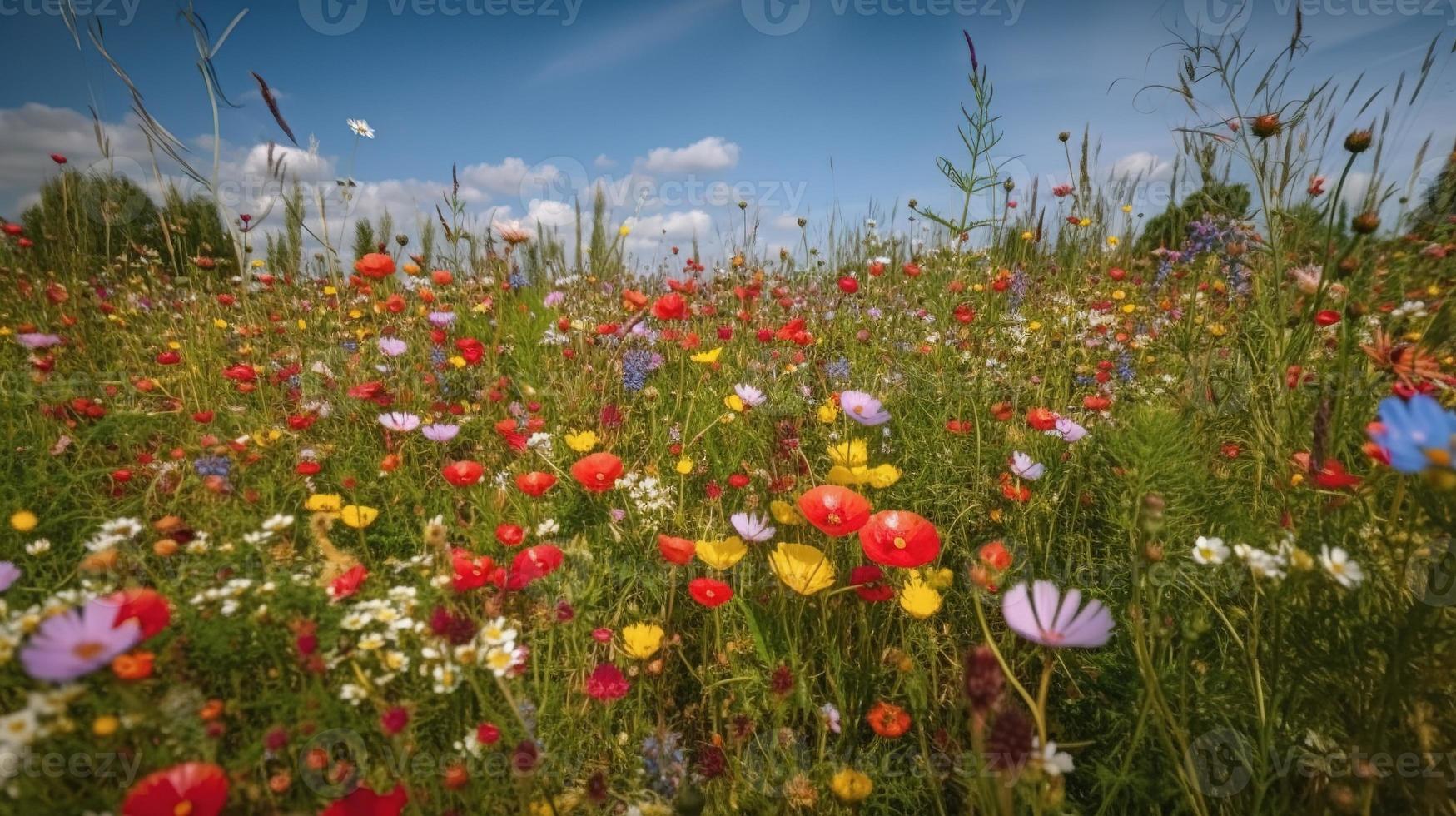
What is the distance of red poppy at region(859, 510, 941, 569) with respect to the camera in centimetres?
113

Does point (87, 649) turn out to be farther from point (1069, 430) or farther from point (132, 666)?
point (1069, 430)

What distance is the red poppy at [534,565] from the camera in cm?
108

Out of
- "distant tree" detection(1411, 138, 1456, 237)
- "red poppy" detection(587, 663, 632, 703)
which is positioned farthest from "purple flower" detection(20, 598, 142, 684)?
"distant tree" detection(1411, 138, 1456, 237)

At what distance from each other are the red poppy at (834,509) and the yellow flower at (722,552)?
18 centimetres

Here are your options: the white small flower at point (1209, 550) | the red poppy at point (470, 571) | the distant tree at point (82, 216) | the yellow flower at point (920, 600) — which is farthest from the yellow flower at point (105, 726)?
the distant tree at point (82, 216)

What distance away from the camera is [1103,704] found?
3.88 feet

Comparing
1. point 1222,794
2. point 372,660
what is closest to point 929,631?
point 1222,794

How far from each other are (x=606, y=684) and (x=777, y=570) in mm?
383

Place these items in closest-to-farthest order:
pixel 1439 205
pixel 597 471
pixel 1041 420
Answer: pixel 1439 205 < pixel 597 471 < pixel 1041 420

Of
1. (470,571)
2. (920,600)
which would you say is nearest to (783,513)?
(920,600)

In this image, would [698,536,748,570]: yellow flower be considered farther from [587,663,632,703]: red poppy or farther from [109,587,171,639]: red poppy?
[109,587,171,639]: red poppy

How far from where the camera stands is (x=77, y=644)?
67 centimetres

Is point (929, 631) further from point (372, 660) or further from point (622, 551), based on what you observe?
point (372, 660)

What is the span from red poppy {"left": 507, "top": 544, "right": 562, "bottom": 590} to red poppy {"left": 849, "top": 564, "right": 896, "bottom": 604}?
0.61 meters
